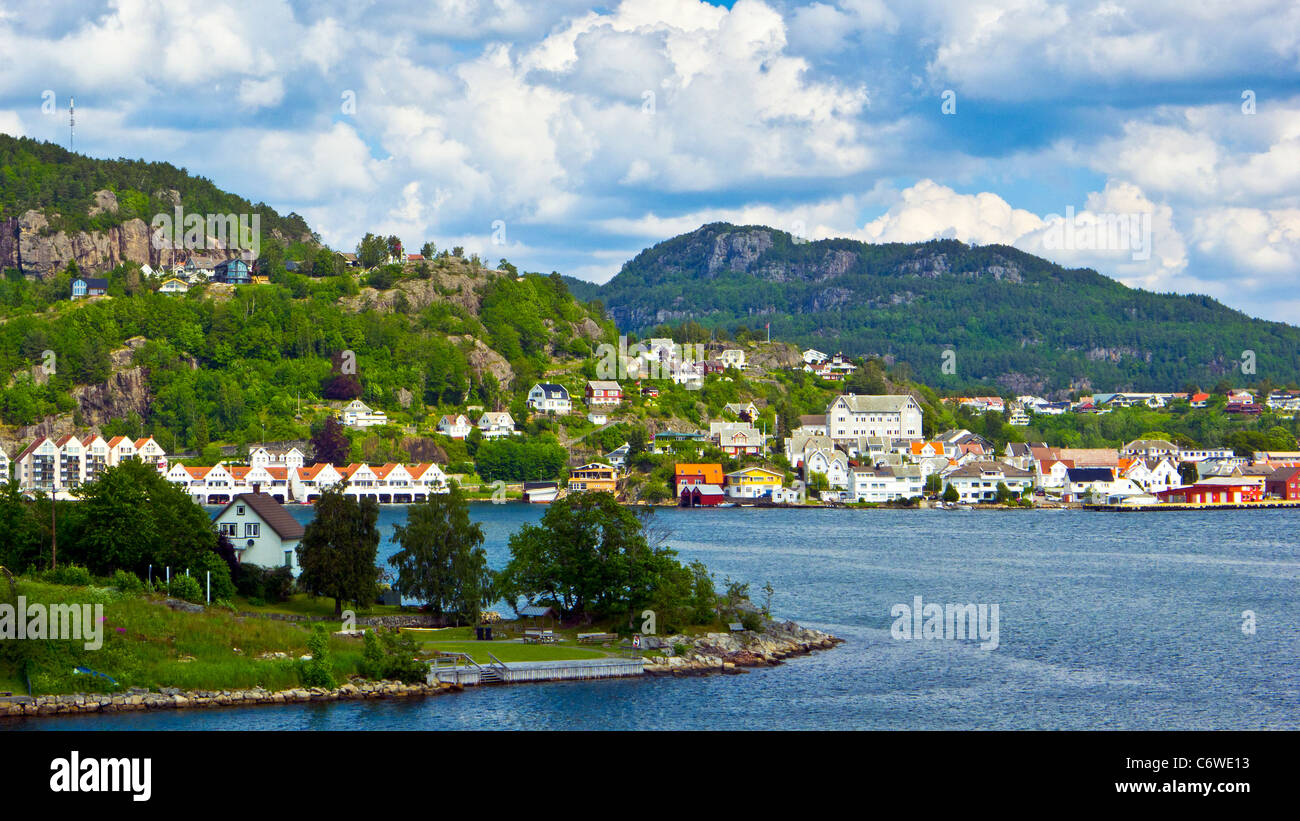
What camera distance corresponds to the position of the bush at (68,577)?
30000 mm

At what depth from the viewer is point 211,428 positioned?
360ft

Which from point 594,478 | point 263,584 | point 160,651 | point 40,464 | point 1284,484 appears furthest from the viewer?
point 1284,484

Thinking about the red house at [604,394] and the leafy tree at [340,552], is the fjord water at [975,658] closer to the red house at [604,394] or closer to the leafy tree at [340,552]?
the leafy tree at [340,552]

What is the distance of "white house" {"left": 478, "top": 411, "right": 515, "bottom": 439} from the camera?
112 m

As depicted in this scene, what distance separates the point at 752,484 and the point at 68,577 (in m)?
73.0

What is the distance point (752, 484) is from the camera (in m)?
99.4

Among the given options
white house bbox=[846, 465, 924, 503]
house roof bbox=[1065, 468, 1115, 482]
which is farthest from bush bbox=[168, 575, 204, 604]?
house roof bbox=[1065, 468, 1115, 482]

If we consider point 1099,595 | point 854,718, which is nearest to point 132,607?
point 854,718

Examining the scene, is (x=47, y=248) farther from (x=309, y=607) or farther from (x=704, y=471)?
(x=309, y=607)

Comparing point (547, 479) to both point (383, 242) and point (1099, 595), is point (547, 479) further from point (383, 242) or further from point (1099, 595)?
point (1099, 595)

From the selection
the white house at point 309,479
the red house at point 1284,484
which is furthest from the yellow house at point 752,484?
the red house at point 1284,484

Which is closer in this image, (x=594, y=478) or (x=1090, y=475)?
(x=594, y=478)

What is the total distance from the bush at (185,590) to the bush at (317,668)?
17.7ft

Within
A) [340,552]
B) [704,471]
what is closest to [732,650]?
[340,552]
